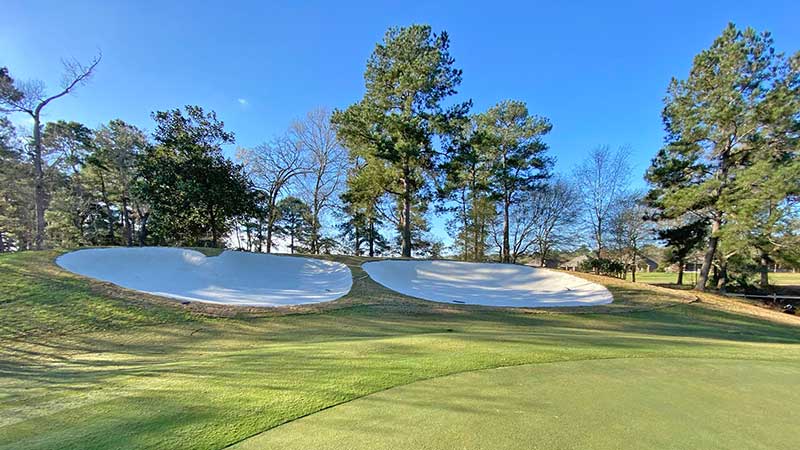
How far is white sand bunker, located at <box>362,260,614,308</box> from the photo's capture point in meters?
9.46

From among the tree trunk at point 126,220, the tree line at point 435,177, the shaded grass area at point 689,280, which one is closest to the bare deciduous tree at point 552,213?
the tree line at point 435,177

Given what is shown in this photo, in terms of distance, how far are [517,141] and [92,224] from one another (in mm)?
26528

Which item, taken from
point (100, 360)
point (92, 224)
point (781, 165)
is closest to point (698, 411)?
point (100, 360)

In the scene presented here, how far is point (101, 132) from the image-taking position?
17219 mm

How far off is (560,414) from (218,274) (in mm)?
9710

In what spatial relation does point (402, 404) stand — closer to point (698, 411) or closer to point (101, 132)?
point (698, 411)

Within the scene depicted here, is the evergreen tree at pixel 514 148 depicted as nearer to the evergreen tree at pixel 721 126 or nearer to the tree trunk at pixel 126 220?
the evergreen tree at pixel 721 126

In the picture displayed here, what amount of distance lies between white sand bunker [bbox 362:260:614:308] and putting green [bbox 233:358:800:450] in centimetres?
639

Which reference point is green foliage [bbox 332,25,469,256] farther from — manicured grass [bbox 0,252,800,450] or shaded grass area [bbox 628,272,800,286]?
shaded grass area [bbox 628,272,800,286]

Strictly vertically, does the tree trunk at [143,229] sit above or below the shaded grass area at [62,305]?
above

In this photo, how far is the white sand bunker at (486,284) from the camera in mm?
9461

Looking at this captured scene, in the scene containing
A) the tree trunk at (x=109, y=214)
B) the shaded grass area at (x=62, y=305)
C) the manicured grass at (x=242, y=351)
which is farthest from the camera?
the tree trunk at (x=109, y=214)

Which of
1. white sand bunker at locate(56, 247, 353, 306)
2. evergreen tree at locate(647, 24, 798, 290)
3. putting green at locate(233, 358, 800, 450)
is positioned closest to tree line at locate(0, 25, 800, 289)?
evergreen tree at locate(647, 24, 798, 290)

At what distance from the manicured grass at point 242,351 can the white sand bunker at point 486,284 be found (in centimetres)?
89
